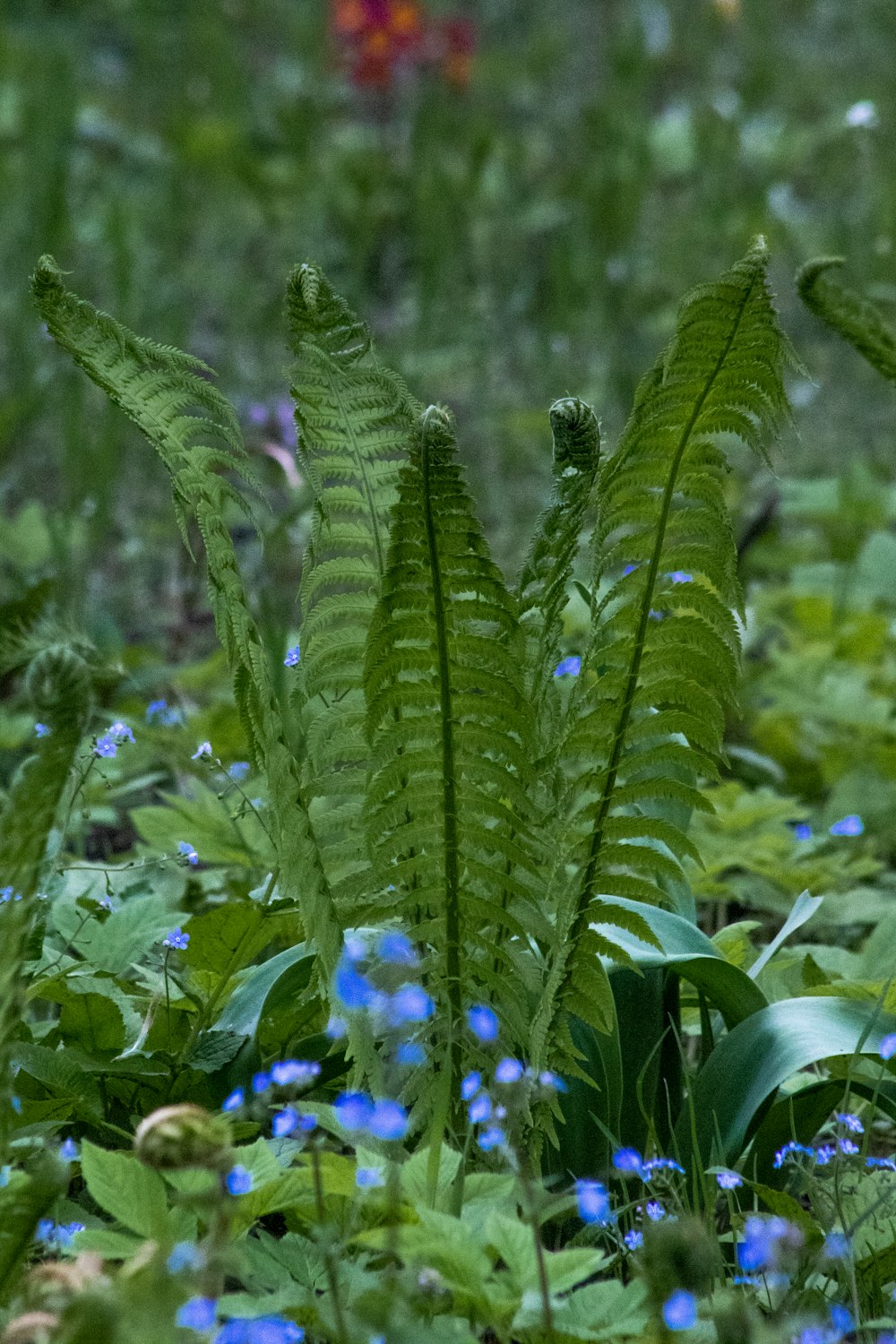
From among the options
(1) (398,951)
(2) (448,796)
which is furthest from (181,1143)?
(2) (448,796)

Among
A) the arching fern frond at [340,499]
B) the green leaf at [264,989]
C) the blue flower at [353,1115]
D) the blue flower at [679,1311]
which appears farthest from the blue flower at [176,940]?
the blue flower at [679,1311]

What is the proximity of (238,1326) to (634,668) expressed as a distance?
2.00ft

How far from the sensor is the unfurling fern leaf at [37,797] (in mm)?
976

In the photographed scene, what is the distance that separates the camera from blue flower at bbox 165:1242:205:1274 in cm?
87

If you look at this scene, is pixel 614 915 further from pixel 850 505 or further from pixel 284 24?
pixel 284 24

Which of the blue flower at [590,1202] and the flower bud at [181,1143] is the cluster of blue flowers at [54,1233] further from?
the blue flower at [590,1202]

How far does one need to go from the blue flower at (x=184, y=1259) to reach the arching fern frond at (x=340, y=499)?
406 millimetres

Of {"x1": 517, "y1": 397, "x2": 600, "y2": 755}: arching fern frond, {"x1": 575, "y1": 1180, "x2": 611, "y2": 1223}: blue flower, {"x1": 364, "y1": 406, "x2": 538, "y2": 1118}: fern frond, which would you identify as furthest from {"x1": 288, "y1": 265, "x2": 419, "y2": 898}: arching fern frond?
{"x1": 575, "y1": 1180, "x2": 611, "y2": 1223}: blue flower

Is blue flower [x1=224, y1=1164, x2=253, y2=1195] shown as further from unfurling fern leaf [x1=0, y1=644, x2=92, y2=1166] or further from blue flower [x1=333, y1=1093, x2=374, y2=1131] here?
unfurling fern leaf [x1=0, y1=644, x2=92, y2=1166]

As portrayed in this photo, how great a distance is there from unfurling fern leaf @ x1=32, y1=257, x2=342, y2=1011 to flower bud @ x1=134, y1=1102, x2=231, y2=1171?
0.34 meters

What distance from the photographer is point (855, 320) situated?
5.14ft

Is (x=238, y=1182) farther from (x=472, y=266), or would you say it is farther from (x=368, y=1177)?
(x=472, y=266)

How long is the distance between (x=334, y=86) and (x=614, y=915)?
773 centimetres

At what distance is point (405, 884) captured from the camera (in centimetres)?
133
